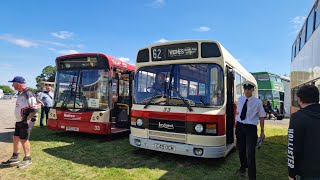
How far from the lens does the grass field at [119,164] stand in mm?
5848

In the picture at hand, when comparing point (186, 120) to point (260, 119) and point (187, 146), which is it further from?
point (260, 119)

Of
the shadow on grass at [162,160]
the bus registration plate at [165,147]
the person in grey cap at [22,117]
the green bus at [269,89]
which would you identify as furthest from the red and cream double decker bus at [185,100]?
the green bus at [269,89]

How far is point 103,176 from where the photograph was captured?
226 inches

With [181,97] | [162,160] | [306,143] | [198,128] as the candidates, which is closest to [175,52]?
[181,97]

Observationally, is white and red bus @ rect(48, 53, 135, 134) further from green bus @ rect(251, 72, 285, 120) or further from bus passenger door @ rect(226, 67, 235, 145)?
green bus @ rect(251, 72, 285, 120)

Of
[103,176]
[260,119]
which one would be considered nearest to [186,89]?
[260,119]

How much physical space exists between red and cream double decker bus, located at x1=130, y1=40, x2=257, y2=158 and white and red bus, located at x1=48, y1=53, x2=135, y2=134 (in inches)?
69.5

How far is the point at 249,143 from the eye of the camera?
551 centimetres

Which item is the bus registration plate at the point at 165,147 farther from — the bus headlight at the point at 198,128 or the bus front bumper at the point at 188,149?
the bus headlight at the point at 198,128

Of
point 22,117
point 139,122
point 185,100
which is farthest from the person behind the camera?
point 139,122

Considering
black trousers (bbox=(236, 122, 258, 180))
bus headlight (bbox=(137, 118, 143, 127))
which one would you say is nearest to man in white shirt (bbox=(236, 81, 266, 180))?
black trousers (bbox=(236, 122, 258, 180))

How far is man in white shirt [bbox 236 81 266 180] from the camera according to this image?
5.46 metres

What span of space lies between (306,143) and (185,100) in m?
3.94

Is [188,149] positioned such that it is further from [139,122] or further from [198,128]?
[139,122]
